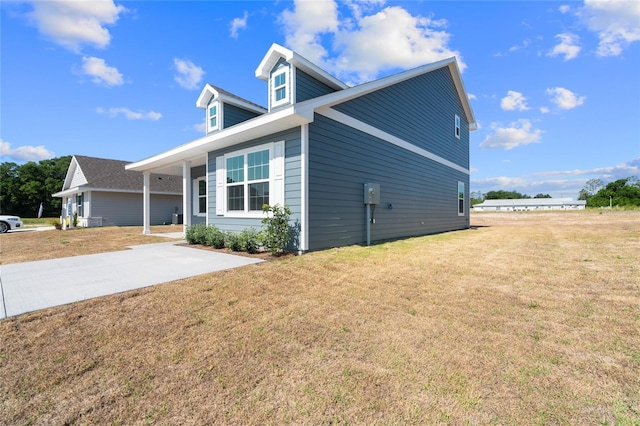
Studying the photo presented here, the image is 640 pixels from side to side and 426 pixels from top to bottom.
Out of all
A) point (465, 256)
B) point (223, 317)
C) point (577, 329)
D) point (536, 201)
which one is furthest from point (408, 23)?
point (536, 201)

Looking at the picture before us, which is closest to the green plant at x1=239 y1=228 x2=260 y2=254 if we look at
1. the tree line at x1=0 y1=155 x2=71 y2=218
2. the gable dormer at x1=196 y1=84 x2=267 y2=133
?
the gable dormer at x1=196 y1=84 x2=267 y2=133

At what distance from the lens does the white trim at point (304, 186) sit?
6.54 meters

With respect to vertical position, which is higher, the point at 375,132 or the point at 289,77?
the point at 289,77

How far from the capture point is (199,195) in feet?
41.7

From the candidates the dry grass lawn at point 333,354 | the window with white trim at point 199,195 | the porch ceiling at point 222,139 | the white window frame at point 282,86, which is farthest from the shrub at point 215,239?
the window with white trim at point 199,195

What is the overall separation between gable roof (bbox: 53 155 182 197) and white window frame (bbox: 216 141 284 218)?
1404cm

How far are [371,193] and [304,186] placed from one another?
248 centimetres

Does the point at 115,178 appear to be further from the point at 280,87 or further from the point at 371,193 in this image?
the point at 371,193

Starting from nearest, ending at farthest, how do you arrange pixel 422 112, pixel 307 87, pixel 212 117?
pixel 307 87
pixel 212 117
pixel 422 112

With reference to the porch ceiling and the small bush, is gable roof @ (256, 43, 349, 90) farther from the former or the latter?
the small bush

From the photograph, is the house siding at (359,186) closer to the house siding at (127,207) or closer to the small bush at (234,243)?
the small bush at (234,243)

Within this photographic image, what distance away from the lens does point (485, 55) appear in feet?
38.6

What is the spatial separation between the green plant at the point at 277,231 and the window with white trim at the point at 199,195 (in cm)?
686

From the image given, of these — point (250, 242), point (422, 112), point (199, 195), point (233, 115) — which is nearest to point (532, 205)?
point (422, 112)
